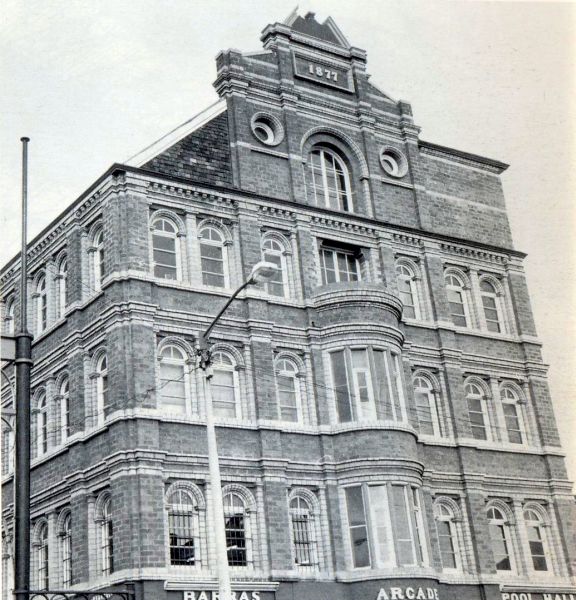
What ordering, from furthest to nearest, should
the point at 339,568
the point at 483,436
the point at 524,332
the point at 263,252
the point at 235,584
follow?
1. the point at 524,332
2. the point at 483,436
3. the point at 263,252
4. the point at 339,568
5. the point at 235,584

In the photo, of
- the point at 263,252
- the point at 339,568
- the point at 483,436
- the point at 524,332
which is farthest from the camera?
the point at 524,332

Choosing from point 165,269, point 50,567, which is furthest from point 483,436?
point 50,567

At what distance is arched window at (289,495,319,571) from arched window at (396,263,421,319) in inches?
320

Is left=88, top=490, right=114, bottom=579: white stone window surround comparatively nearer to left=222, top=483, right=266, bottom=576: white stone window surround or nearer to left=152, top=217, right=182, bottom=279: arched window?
left=222, top=483, right=266, bottom=576: white stone window surround

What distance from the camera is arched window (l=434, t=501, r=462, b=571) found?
107ft

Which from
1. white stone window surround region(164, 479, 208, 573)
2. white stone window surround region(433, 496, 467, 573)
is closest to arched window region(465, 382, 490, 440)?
white stone window surround region(433, 496, 467, 573)

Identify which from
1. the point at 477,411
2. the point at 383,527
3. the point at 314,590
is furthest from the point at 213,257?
the point at 477,411

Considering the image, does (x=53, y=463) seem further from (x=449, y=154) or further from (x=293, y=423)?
(x=449, y=154)

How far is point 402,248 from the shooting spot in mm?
36156

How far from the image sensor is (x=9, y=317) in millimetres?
36688

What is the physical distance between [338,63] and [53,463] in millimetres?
17019

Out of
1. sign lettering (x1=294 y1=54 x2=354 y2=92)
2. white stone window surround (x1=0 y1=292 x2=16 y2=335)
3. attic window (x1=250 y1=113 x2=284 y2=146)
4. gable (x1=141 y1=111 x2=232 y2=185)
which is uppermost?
sign lettering (x1=294 y1=54 x2=354 y2=92)

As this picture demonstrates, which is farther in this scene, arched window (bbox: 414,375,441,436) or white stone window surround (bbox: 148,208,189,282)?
arched window (bbox: 414,375,441,436)

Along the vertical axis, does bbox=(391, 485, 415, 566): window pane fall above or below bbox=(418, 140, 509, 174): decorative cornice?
below
